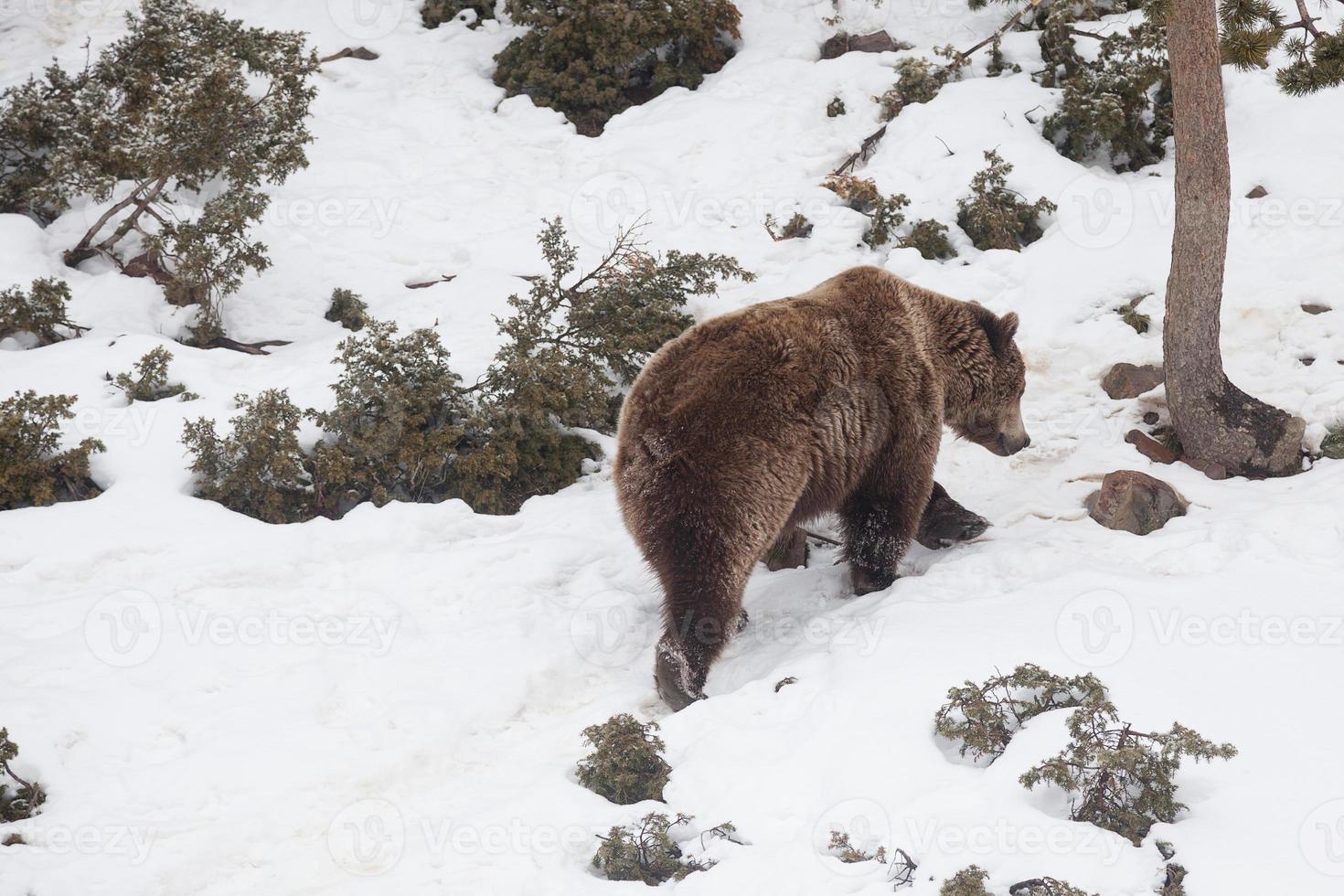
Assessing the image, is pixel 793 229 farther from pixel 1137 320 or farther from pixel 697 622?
pixel 697 622

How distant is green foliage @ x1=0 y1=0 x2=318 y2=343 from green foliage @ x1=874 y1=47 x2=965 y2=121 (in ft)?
23.5

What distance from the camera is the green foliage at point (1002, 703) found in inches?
186

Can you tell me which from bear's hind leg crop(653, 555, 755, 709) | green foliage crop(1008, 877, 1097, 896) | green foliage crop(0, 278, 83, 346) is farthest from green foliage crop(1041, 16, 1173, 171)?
green foliage crop(0, 278, 83, 346)

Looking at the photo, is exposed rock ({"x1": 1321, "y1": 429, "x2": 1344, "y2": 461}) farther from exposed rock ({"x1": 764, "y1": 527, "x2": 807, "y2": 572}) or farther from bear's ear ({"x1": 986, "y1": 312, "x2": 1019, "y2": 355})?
exposed rock ({"x1": 764, "y1": 527, "x2": 807, "y2": 572})

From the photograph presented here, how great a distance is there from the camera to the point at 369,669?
6.23 meters

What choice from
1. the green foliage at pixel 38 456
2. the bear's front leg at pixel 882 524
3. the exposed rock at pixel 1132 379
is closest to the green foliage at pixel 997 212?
the exposed rock at pixel 1132 379

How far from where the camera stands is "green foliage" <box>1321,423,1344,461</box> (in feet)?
24.0

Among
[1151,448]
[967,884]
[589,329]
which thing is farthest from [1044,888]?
[589,329]

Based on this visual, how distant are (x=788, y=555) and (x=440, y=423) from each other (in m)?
3.22

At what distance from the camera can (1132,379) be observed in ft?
28.1

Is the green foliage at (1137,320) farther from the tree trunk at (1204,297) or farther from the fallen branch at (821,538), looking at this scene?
the fallen branch at (821,538)

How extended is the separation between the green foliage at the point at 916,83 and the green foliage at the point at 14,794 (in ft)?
37.9

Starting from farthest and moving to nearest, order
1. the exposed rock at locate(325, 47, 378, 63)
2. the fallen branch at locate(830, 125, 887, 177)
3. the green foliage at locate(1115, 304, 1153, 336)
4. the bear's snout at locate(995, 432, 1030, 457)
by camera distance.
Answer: the exposed rock at locate(325, 47, 378, 63)
the fallen branch at locate(830, 125, 887, 177)
the green foliage at locate(1115, 304, 1153, 336)
the bear's snout at locate(995, 432, 1030, 457)

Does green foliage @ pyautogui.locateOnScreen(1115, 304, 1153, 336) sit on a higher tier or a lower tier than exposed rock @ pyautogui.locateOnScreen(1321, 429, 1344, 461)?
higher
